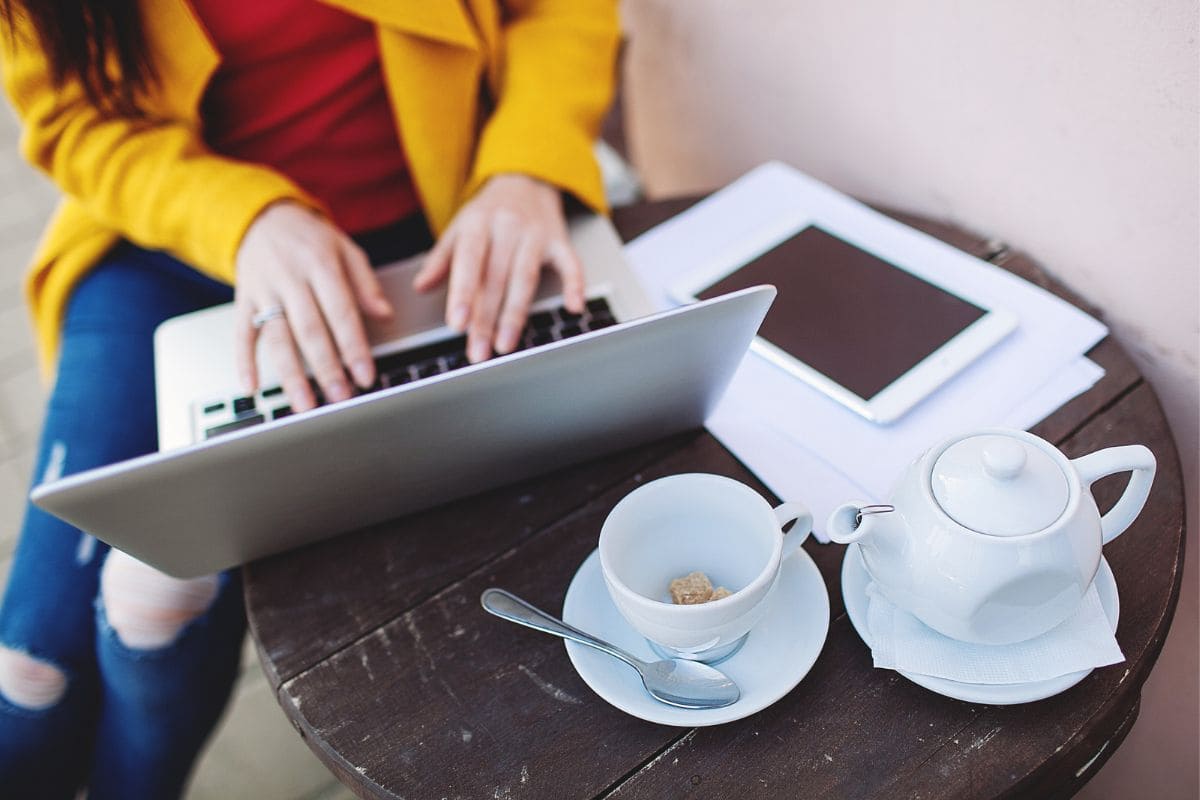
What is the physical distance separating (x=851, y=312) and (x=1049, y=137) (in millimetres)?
243

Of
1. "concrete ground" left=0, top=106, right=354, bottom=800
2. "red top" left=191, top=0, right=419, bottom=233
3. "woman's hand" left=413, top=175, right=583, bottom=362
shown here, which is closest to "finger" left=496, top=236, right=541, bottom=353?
"woman's hand" left=413, top=175, right=583, bottom=362

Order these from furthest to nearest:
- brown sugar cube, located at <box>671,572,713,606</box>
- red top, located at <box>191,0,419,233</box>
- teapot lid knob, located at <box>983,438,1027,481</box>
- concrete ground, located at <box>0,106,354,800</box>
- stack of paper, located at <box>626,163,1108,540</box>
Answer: concrete ground, located at <box>0,106,354,800</box>
red top, located at <box>191,0,419,233</box>
stack of paper, located at <box>626,163,1108,540</box>
brown sugar cube, located at <box>671,572,713,606</box>
teapot lid knob, located at <box>983,438,1027,481</box>

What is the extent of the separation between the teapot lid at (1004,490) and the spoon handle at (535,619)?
231 mm

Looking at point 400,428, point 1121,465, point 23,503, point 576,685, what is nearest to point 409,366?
point 400,428

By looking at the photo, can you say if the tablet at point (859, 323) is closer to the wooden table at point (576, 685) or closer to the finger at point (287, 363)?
the wooden table at point (576, 685)

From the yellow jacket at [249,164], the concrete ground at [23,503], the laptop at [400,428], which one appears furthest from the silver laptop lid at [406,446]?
the concrete ground at [23,503]

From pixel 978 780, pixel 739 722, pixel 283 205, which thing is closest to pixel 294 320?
pixel 283 205

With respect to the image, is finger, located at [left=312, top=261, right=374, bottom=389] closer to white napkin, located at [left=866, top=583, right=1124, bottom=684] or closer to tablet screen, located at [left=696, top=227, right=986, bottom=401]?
tablet screen, located at [left=696, top=227, right=986, bottom=401]

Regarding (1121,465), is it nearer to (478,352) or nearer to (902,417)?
(902,417)

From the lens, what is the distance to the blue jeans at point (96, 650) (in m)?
0.78

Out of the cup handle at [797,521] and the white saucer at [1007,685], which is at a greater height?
the cup handle at [797,521]

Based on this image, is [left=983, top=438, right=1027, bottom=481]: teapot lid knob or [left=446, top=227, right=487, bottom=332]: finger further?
[left=446, top=227, right=487, bottom=332]: finger

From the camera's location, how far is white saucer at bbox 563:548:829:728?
1.85 ft

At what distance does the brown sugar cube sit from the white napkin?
0.11 meters
